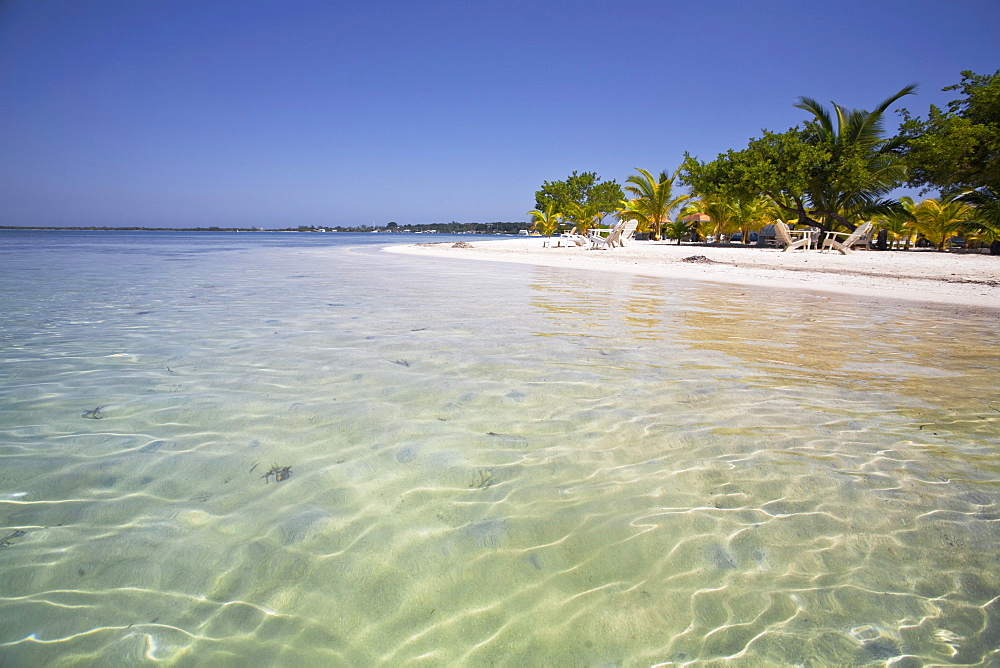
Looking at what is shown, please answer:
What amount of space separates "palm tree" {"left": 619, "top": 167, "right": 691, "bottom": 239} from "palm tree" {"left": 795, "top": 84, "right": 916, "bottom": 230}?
1165cm

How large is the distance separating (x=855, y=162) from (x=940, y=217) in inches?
338

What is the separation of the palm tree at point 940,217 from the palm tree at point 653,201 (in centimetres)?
1364

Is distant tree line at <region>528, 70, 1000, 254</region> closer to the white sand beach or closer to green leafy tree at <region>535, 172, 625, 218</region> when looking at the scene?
the white sand beach

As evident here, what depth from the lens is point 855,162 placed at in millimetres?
22344

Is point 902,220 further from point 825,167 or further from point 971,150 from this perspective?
point 971,150

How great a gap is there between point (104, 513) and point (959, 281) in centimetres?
1470

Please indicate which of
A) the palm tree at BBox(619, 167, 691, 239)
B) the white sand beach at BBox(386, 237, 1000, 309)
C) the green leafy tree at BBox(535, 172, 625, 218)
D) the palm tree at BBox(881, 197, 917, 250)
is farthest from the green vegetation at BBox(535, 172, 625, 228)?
the white sand beach at BBox(386, 237, 1000, 309)

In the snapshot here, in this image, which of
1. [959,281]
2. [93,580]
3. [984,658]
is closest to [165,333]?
[93,580]

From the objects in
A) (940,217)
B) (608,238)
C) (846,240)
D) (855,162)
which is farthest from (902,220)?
(608,238)

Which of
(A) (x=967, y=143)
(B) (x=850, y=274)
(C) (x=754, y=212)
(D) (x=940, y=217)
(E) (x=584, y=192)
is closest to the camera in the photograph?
(B) (x=850, y=274)

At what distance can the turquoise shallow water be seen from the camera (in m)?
1.34

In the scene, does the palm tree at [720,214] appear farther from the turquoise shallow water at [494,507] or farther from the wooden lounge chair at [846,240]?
the turquoise shallow water at [494,507]

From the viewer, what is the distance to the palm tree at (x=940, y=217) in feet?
81.4

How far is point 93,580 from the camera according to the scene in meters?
1.50
